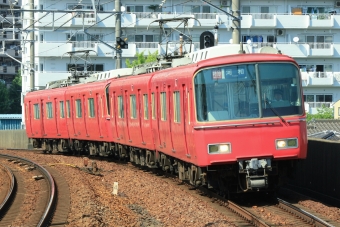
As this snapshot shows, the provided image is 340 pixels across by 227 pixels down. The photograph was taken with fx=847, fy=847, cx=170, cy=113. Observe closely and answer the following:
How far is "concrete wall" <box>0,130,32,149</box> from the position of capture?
4509 cm

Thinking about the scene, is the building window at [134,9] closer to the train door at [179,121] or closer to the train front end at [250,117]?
the train door at [179,121]

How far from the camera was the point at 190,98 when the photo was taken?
14367 millimetres

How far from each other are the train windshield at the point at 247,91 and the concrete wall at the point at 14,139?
103ft

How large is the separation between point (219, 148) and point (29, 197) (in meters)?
5.09

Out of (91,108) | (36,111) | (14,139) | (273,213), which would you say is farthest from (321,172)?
(14,139)

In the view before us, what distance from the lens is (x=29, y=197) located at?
1711 centimetres

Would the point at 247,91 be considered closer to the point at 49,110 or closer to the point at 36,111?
the point at 49,110

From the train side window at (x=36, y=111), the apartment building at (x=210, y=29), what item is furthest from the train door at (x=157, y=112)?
the apartment building at (x=210, y=29)

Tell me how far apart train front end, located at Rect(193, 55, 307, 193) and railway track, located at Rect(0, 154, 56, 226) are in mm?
2842

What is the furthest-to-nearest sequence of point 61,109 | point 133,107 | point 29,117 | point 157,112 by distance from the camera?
point 29,117 < point 61,109 < point 133,107 < point 157,112

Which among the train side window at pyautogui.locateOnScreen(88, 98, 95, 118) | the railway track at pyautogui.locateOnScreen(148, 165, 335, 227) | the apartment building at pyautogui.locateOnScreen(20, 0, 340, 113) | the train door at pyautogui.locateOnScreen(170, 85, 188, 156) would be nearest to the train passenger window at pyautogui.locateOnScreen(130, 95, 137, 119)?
the train door at pyautogui.locateOnScreen(170, 85, 188, 156)

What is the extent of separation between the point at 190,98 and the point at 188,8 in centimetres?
4954

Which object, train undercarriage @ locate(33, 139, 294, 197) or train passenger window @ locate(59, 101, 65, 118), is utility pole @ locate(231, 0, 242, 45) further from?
train passenger window @ locate(59, 101, 65, 118)

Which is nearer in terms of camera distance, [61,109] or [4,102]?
[61,109]
